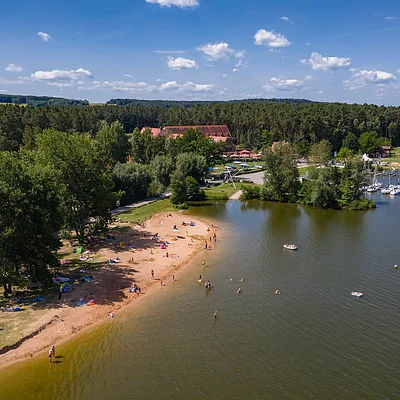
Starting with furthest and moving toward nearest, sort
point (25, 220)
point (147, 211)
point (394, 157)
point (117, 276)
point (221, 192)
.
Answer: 1. point (394, 157)
2. point (221, 192)
3. point (147, 211)
4. point (117, 276)
5. point (25, 220)

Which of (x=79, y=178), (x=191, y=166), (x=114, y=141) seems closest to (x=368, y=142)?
(x=191, y=166)

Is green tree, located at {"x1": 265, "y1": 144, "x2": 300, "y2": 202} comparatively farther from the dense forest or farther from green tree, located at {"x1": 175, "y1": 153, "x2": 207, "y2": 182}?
the dense forest

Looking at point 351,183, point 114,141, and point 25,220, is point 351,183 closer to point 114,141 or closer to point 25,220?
point 114,141

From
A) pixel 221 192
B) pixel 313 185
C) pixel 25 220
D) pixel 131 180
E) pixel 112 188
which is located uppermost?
pixel 25 220

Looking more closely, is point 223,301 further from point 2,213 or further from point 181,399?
point 2,213

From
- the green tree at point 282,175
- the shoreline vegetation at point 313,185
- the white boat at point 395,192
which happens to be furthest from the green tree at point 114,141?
the white boat at point 395,192
